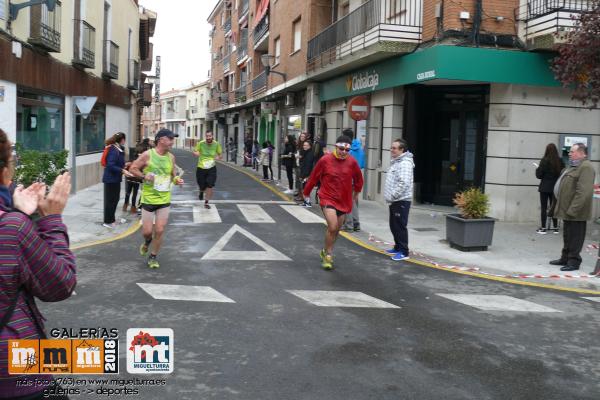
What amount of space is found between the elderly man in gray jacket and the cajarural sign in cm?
800

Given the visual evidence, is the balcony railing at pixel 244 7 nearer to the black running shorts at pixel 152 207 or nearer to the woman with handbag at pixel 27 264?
the black running shorts at pixel 152 207

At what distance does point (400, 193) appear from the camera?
29.6 ft

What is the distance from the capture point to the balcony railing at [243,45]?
40688mm

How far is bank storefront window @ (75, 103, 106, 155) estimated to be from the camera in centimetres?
1944

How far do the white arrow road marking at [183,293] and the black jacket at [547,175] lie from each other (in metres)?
7.75

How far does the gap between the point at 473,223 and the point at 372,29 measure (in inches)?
292

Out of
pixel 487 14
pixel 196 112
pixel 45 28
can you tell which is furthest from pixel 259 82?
pixel 196 112

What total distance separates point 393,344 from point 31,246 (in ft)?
11.8

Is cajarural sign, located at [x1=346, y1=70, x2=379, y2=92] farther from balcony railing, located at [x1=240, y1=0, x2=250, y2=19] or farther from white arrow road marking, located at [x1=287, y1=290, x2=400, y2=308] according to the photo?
balcony railing, located at [x1=240, y1=0, x2=250, y2=19]

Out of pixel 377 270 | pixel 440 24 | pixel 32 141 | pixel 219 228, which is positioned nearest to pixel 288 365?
pixel 377 270

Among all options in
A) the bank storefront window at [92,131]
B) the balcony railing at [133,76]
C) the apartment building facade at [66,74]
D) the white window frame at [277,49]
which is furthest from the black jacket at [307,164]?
the balcony railing at [133,76]

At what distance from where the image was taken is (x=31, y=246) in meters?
2.09

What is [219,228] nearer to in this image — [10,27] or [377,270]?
[377,270]

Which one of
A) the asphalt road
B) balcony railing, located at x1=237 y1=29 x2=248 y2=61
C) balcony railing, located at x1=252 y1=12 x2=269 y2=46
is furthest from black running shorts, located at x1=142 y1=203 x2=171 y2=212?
balcony railing, located at x1=237 y1=29 x2=248 y2=61
